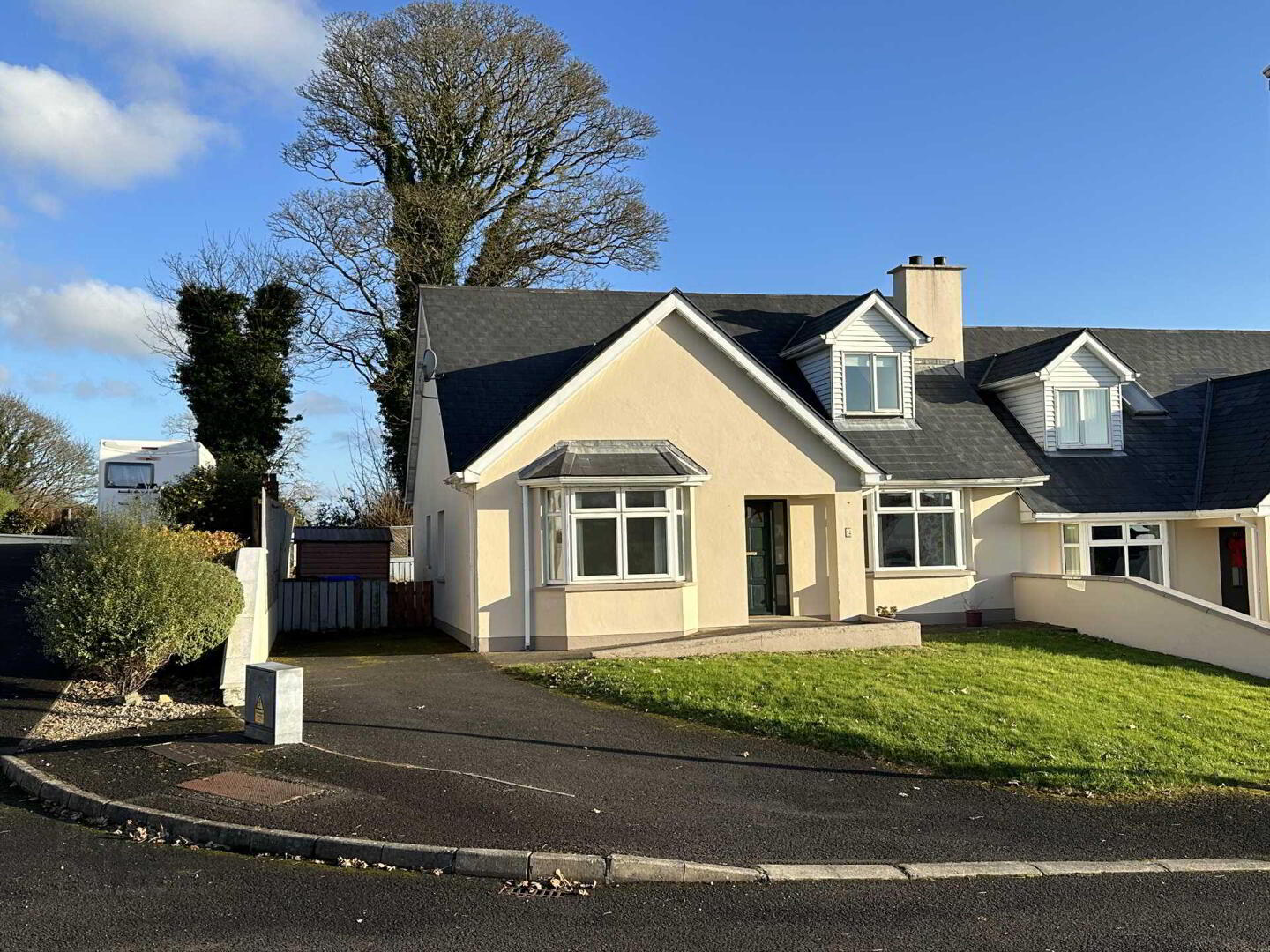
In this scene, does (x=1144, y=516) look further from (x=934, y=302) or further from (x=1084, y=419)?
(x=934, y=302)

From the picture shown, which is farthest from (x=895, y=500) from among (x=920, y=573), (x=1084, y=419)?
(x=1084, y=419)

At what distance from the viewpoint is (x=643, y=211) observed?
38156mm

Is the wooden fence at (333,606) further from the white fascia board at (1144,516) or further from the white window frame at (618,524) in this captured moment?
the white fascia board at (1144,516)

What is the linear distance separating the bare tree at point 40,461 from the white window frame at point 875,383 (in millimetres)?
39518

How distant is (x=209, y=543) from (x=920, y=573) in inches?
506

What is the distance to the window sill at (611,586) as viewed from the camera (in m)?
17.4

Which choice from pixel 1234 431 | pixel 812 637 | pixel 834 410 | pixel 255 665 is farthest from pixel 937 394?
pixel 255 665

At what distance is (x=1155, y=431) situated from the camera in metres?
24.1

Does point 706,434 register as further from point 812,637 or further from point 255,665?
point 255,665

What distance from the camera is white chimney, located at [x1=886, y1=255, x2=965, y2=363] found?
968 inches

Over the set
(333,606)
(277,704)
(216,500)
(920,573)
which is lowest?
(277,704)

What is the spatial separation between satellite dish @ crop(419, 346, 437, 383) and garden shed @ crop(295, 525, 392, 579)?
13.0 ft

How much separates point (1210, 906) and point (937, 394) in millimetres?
17652

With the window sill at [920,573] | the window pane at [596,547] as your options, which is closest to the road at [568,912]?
the window pane at [596,547]
